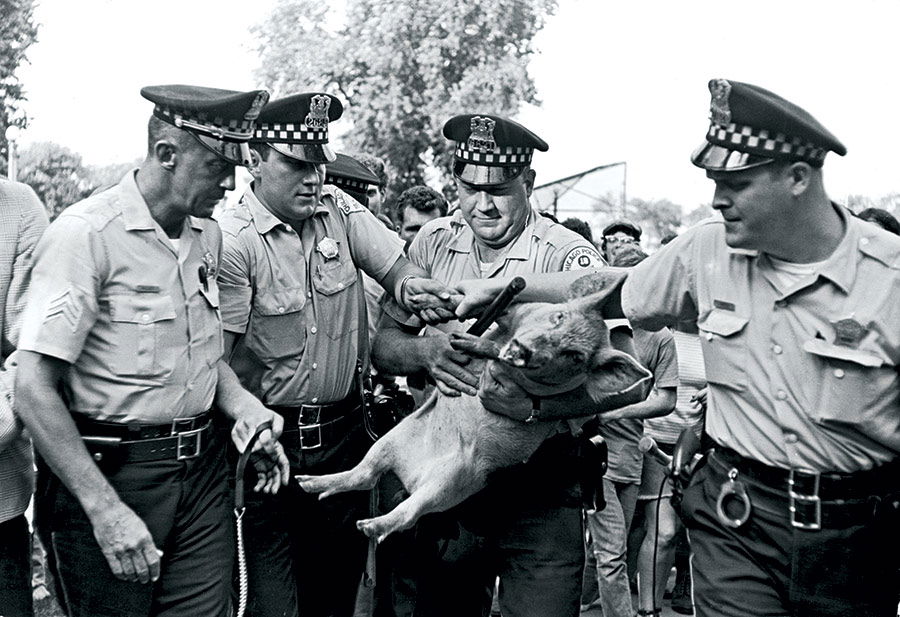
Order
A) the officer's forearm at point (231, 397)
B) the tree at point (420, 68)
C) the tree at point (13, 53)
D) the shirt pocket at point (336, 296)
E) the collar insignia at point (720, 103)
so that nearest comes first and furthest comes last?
the collar insignia at point (720, 103), the officer's forearm at point (231, 397), the shirt pocket at point (336, 296), the tree at point (13, 53), the tree at point (420, 68)

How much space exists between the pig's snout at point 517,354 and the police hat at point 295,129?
57.2 inches

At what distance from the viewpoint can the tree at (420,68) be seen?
1071 inches

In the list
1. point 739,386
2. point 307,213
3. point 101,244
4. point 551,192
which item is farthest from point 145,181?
point 551,192

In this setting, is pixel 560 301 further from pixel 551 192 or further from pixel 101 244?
pixel 551 192

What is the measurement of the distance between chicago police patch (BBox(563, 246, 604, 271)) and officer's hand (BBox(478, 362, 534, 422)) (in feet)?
2.33

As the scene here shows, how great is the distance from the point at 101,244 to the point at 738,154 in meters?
2.08

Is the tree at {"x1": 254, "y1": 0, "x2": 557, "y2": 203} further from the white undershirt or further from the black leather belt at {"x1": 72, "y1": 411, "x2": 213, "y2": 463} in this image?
the white undershirt

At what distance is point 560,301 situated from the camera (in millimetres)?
3814

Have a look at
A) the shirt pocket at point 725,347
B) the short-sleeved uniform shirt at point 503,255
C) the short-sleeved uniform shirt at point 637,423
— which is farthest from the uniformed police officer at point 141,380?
the short-sleeved uniform shirt at point 637,423

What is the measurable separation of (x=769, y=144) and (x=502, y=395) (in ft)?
4.01

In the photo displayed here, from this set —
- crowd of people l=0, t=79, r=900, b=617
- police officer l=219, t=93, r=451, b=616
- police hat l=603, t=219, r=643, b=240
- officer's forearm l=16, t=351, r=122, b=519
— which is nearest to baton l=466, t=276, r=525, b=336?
crowd of people l=0, t=79, r=900, b=617

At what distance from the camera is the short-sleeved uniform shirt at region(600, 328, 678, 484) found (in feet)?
19.7

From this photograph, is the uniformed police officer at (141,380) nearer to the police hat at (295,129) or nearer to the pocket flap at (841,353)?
the police hat at (295,129)

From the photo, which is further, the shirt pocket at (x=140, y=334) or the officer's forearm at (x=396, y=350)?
the officer's forearm at (x=396, y=350)
